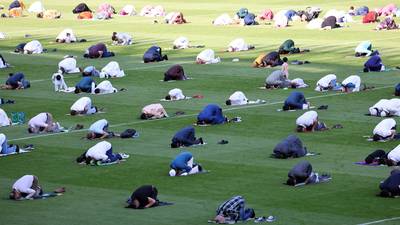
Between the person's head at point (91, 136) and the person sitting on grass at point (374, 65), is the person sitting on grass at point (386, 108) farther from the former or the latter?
the person sitting on grass at point (374, 65)

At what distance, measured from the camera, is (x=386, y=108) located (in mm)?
47062

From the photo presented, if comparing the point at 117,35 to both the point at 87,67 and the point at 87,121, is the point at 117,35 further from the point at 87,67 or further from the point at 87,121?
the point at 87,121

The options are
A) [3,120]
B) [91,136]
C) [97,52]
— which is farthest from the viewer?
[97,52]

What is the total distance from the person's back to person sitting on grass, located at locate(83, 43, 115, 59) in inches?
931

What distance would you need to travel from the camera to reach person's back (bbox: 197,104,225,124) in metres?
46.7

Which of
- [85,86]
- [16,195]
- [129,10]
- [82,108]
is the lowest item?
[16,195]

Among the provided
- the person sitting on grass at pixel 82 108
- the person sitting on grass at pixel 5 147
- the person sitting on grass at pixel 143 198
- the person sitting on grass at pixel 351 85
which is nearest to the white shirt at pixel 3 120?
the person sitting on grass at pixel 82 108

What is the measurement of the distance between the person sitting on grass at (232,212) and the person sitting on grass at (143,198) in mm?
2476

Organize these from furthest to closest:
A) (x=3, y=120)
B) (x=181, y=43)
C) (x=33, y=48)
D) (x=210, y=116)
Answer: (x=181, y=43)
(x=33, y=48)
(x=3, y=120)
(x=210, y=116)

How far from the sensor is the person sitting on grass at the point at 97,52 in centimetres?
6988

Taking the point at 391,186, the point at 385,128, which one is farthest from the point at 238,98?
the point at 391,186

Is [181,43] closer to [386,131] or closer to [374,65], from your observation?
[374,65]

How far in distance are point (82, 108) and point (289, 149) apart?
12.6 metres

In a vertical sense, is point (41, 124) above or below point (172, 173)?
above
